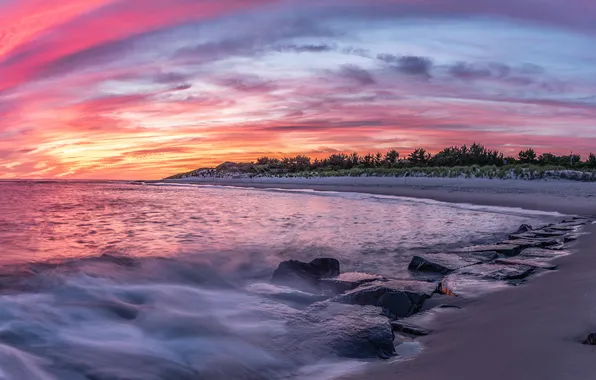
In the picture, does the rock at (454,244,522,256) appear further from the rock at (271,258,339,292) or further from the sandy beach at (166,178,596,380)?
the rock at (271,258,339,292)

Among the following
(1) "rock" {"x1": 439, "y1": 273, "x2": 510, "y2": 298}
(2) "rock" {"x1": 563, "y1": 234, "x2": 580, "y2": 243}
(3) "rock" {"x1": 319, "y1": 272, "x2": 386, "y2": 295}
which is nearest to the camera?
(1) "rock" {"x1": 439, "y1": 273, "x2": 510, "y2": 298}

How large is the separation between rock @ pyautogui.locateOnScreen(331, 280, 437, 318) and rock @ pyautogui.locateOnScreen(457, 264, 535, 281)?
Answer: 32.4 inches

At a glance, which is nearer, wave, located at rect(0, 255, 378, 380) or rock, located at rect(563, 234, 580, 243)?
wave, located at rect(0, 255, 378, 380)

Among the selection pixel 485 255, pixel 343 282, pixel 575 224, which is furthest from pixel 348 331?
pixel 575 224

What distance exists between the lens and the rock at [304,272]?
5.61 meters

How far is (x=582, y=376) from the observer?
2.40m

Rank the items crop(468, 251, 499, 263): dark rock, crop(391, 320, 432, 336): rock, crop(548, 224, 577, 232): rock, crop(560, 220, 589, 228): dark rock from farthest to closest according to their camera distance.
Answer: crop(560, 220, 589, 228): dark rock → crop(548, 224, 577, 232): rock → crop(468, 251, 499, 263): dark rock → crop(391, 320, 432, 336): rock

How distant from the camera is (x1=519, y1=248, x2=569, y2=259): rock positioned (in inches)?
252

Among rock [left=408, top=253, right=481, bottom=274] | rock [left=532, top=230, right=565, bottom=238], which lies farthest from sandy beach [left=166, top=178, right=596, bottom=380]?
rock [left=532, top=230, right=565, bottom=238]

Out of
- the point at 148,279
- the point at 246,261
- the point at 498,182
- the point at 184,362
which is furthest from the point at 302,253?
the point at 498,182

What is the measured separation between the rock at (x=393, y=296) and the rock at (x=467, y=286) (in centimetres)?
15

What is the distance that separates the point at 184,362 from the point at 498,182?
78.2 feet

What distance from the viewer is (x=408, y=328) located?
3688 mm

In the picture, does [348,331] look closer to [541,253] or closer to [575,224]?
[541,253]
